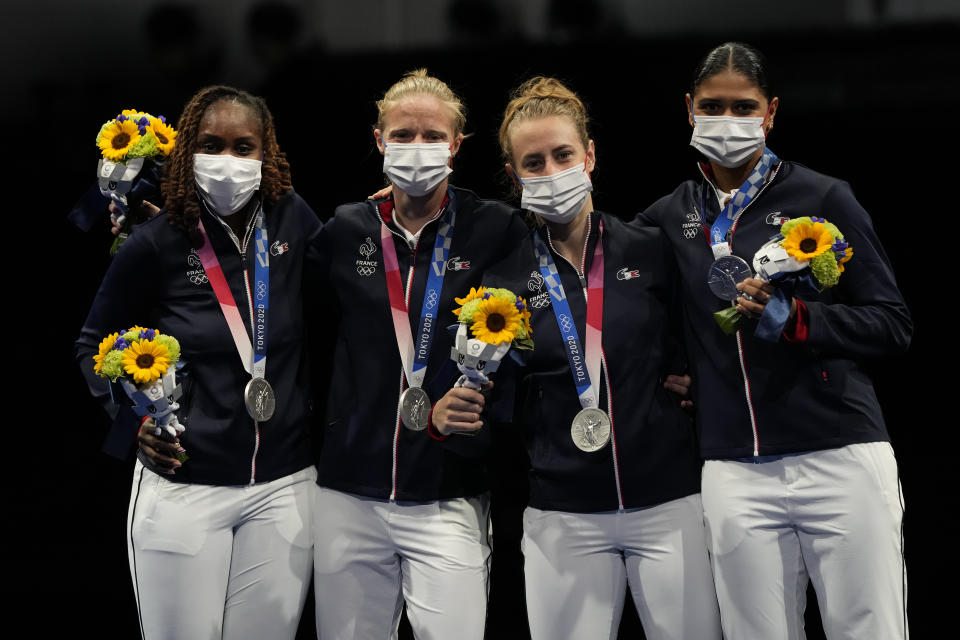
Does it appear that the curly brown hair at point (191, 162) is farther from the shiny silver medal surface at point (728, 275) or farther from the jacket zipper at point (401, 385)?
the shiny silver medal surface at point (728, 275)

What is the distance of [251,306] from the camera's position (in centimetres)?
313

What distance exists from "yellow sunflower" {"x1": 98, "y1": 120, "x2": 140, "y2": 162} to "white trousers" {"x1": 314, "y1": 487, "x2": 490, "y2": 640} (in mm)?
1313

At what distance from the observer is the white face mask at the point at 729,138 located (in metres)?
3.02

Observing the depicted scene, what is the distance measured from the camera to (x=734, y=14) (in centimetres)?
423

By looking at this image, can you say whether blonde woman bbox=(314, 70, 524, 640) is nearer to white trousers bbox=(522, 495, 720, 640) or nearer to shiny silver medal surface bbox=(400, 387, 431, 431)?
shiny silver medal surface bbox=(400, 387, 431, 431)

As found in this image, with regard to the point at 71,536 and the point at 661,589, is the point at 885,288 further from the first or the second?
the point at 71,536

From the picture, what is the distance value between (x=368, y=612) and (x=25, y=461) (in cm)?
234

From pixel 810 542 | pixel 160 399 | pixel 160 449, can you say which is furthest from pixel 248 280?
pixel 810 542

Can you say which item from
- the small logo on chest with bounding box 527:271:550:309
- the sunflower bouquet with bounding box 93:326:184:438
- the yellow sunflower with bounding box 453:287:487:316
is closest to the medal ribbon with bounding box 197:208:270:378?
the sunflower bouquet with bounding box 93:326:184:438

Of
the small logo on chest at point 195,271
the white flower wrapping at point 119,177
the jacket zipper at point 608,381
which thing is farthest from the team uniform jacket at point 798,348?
the white flower wrapping at point 119,177

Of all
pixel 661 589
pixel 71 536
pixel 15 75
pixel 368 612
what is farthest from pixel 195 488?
pixel 15 75

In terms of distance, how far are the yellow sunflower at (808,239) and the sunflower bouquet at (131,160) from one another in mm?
1982

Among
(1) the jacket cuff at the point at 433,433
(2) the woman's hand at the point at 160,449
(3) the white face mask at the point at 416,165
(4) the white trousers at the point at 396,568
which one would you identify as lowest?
(4) the white trousers at the point at 396,568

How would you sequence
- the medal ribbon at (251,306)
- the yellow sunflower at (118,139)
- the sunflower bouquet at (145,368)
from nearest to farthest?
the sunflower bouquet at (145,368), the medal ribbon at (251,306), the yellow sunflower at (118,139)
